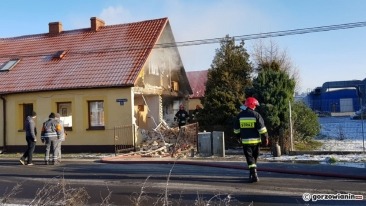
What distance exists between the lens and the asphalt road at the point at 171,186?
7203mm

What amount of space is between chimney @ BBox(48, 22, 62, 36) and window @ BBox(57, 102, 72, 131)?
20.9ft

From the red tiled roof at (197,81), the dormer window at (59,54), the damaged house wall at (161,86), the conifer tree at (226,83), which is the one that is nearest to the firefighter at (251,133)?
the conifer tree at (226,83)

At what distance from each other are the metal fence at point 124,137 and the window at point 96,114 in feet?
4.00

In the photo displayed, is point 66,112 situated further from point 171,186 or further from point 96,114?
point 171,186

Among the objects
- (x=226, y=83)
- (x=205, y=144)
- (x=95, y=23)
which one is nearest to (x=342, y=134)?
(x=226, y=83)

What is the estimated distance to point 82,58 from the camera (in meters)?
21.3

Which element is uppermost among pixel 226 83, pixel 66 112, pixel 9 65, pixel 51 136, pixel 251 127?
pixel 9 65

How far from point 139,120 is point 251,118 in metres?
12.5

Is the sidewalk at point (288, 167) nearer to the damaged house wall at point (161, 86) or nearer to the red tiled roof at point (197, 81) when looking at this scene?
the damaged house wall at point (161, 86)

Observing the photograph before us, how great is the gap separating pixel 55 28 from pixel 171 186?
1866 centimetres

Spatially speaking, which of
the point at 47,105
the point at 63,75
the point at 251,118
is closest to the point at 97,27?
the point at 63,75

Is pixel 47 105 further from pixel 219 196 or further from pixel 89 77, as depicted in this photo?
pixel 219 196

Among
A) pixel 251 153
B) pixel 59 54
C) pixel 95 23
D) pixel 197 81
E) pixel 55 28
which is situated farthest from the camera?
pixel 197 81

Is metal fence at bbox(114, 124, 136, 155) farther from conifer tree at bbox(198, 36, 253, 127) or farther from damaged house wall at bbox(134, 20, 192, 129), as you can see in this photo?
conifer tree at bbox(198, 36, 253, 127)
